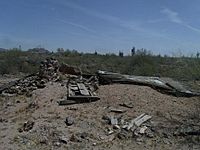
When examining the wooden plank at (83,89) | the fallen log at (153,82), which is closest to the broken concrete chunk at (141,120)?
the wooden plank at (83,89)

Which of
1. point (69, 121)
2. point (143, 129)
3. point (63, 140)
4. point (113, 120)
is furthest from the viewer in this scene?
point (113, 120)

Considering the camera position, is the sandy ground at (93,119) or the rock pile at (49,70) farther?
the rock pile at (49,70)

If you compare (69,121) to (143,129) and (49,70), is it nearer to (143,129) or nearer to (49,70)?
(143,129)

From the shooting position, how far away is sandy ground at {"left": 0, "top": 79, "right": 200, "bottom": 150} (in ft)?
29.8

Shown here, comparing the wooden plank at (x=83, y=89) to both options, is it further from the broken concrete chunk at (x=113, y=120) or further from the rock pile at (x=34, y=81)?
the broken concrete chunk at (x=113, y=120)

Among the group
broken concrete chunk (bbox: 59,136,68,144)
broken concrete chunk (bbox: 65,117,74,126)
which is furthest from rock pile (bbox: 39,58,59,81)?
broken concrete chunk (bbox: 59,136,68,144)

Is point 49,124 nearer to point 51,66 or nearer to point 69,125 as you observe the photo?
point 69,125

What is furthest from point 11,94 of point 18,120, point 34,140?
point 34,140

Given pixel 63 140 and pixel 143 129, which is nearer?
pixel 63 140

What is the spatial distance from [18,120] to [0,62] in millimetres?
19783

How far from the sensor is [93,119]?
10695 mm

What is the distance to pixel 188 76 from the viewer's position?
21.9m

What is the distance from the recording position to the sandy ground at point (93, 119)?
357 inches

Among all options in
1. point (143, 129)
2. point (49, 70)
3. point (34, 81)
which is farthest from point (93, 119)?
point (49, 70)
